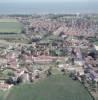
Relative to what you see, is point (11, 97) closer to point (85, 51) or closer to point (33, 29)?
point (85, 51)

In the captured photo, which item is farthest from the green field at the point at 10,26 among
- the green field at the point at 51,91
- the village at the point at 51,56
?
the green field at the point at 51,91

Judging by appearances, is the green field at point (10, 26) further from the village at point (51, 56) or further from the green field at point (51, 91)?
the green field at point (51, 91)

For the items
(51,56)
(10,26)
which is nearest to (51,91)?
(51,56)

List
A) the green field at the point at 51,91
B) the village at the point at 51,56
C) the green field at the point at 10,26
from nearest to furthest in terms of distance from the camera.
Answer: the green field at the point at 51,91, the village at the point at 51,56, the green field at the point at 10,26

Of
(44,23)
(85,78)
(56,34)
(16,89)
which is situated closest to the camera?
(16,89)

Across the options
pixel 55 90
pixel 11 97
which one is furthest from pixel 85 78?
pixel 11 97

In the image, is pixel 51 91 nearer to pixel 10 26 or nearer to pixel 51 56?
pixel 51 56

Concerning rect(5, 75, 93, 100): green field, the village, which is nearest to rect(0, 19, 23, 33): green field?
the village
